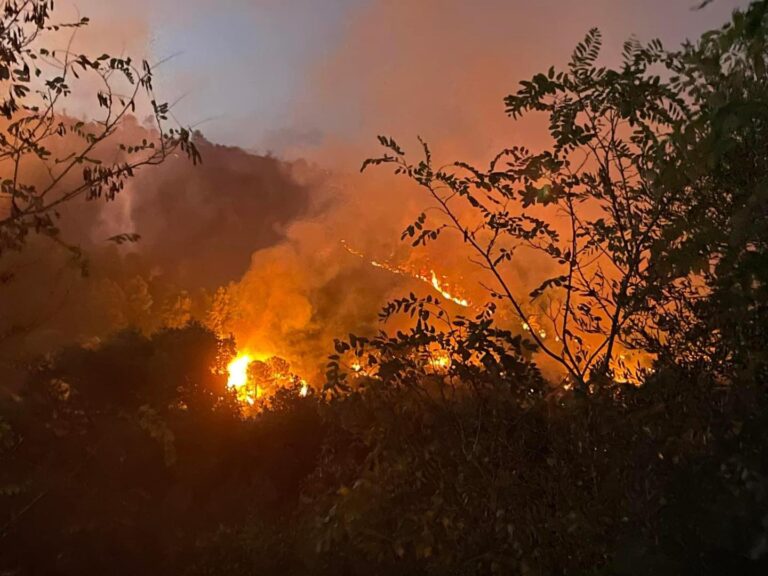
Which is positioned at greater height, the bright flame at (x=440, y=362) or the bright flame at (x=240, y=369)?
the bright flame at (x=240, y=369)

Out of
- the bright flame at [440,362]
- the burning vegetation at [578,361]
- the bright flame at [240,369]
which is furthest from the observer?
the bright flame at [240,369]

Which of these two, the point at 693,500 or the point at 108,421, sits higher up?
the point at 108,421

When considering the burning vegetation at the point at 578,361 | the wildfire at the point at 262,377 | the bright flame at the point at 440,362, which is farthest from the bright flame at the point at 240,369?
the bright flame at the point at 440,362

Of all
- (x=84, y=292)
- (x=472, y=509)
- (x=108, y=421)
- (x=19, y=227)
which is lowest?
(x=472, y=509)

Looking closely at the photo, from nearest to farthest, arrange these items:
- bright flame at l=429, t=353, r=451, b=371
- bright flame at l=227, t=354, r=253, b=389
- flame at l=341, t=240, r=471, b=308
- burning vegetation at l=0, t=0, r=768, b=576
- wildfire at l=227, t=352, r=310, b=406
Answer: burning vegetation at l=0, t=0, r=768, b=576, bright flame at l=429, t=353, r=451, b=371, flame at l=341, t=240, r=471, b=308, wildfire at l=227, t=352, r=310, b=406, bright flame at l=227, t=354, r=253, b=389

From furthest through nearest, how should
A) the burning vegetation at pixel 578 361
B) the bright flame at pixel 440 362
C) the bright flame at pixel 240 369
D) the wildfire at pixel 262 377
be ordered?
the bright flame at pixel 240 369
the wildfire at pixel 262 377
the bright flame at pixel 440 362
the burning vegetation at pixel 578 361

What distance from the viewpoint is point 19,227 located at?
12.0ft

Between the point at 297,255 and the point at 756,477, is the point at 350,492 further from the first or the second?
the point at 297,255

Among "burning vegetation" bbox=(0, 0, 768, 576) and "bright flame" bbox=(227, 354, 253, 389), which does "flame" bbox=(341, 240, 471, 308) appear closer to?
"burning vegetation" bbox=(0, 0, 768, 576)

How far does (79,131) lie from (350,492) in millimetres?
2666

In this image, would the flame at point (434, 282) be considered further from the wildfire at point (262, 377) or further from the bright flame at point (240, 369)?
the bright flame at point (240, 369)

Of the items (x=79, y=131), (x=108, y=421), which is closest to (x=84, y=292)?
(x=108, y=421)

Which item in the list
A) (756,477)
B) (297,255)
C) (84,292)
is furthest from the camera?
(297,255)

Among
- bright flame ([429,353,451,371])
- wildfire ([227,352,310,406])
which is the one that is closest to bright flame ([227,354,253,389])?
wildfire ([227,352,310,406])
